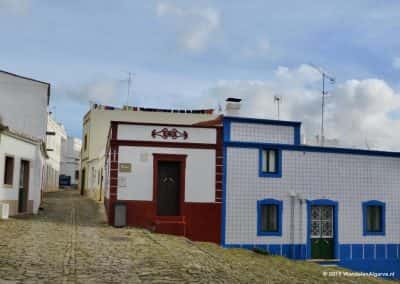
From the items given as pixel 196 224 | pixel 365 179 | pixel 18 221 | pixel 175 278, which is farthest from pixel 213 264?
pixel 365 179

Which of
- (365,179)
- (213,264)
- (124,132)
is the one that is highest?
(124,132)

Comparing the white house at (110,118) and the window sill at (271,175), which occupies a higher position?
the white house at (110,118)

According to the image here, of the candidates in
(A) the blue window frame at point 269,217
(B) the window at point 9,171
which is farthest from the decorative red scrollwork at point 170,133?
(B) the window at point 9,171

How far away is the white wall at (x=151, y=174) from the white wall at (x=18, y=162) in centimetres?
422

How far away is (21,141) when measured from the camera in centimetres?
2009

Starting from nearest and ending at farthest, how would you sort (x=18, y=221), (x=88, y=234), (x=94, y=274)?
(x=94, y=274) < (x=88, y=234) < (x=18, y=221)

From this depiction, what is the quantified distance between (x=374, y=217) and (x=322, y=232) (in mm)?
2670

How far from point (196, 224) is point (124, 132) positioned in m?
4.29

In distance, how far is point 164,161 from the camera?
18.9 metres

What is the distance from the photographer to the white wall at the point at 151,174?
18.5m

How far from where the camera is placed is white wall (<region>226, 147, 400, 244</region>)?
19531mm

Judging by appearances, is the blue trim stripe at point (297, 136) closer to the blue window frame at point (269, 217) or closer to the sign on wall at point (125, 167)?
the blue window frame at point (269, 217)

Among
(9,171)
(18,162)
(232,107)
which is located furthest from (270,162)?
(9,171)

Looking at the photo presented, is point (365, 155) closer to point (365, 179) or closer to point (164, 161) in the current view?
point (365, 179)
